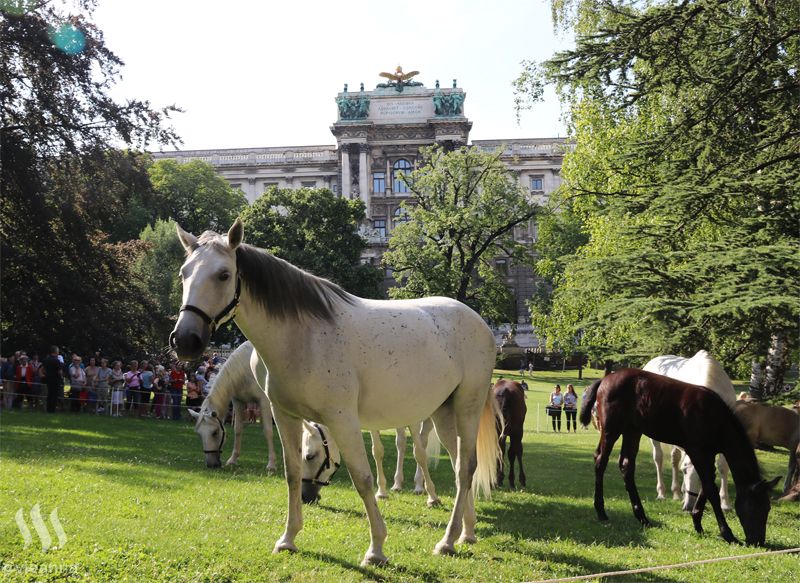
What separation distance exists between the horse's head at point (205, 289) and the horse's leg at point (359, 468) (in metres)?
1.25

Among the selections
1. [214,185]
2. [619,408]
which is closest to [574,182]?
[619,408]

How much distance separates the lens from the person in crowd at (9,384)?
19922 mm

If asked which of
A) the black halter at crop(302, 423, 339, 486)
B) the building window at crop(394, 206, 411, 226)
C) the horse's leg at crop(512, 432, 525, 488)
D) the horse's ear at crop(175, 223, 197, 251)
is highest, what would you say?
the building window at crop(394, 206, 411, 226)

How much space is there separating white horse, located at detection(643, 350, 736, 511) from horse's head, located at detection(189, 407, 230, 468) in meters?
6.69

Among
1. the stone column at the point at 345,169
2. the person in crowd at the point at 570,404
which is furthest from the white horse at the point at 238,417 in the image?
the stone column at the point at 345,169

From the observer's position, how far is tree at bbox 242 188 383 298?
46219mm

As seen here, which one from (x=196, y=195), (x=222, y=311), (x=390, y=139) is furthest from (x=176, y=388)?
(x=390, y=139)

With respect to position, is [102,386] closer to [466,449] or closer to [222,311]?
[466,449]

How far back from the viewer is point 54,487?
28.2 feet

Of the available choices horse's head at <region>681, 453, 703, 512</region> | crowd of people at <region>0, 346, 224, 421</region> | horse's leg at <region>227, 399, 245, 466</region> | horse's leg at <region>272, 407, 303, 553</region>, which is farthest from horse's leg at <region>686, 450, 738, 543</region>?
crowd of people at <region>0, 346, 224, 421</region>

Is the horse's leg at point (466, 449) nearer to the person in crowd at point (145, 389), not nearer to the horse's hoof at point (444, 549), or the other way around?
the horse's hoof at point (444, 549)

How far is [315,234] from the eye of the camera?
47719 millimetres

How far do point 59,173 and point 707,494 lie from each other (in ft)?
66.8

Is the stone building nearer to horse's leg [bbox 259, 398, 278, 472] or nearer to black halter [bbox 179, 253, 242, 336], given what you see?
horse's leg [bbox 259, 398, 278, 472]
